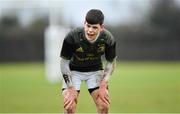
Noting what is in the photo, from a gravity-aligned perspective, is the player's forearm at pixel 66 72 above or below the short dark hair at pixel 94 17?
below

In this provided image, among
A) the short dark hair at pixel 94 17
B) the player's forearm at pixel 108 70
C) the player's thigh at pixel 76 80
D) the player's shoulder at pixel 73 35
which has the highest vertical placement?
the short dark hair at pixel 94 17

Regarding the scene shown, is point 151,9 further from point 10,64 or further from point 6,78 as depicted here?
point 6,78

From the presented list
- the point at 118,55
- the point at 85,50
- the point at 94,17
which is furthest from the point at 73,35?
the point at 118,55

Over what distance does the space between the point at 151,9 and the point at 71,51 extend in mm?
57920

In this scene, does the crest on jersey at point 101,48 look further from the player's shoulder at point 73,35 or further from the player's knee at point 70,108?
the player's knee at point 70,108

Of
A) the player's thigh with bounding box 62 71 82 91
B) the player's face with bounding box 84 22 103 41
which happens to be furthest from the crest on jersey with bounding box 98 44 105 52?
the player's thigh with bounding box 62 71 82 91

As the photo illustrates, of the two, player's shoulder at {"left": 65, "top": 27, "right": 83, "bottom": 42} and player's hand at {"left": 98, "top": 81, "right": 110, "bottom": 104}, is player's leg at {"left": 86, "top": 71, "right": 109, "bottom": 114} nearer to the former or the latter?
player's hand at {"left": 98, "top": 81, "right": 110, "bottom": 104}

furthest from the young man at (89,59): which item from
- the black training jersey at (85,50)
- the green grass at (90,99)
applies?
the green grass at (90,99)

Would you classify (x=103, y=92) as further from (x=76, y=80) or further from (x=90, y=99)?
(x=90, y=99)

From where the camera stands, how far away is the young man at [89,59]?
Result: 11.2 m

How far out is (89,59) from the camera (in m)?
11.7

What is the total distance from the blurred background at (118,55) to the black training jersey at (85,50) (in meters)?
8.70

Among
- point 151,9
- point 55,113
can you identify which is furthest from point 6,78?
point 151,9

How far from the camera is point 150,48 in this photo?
5975 cm
